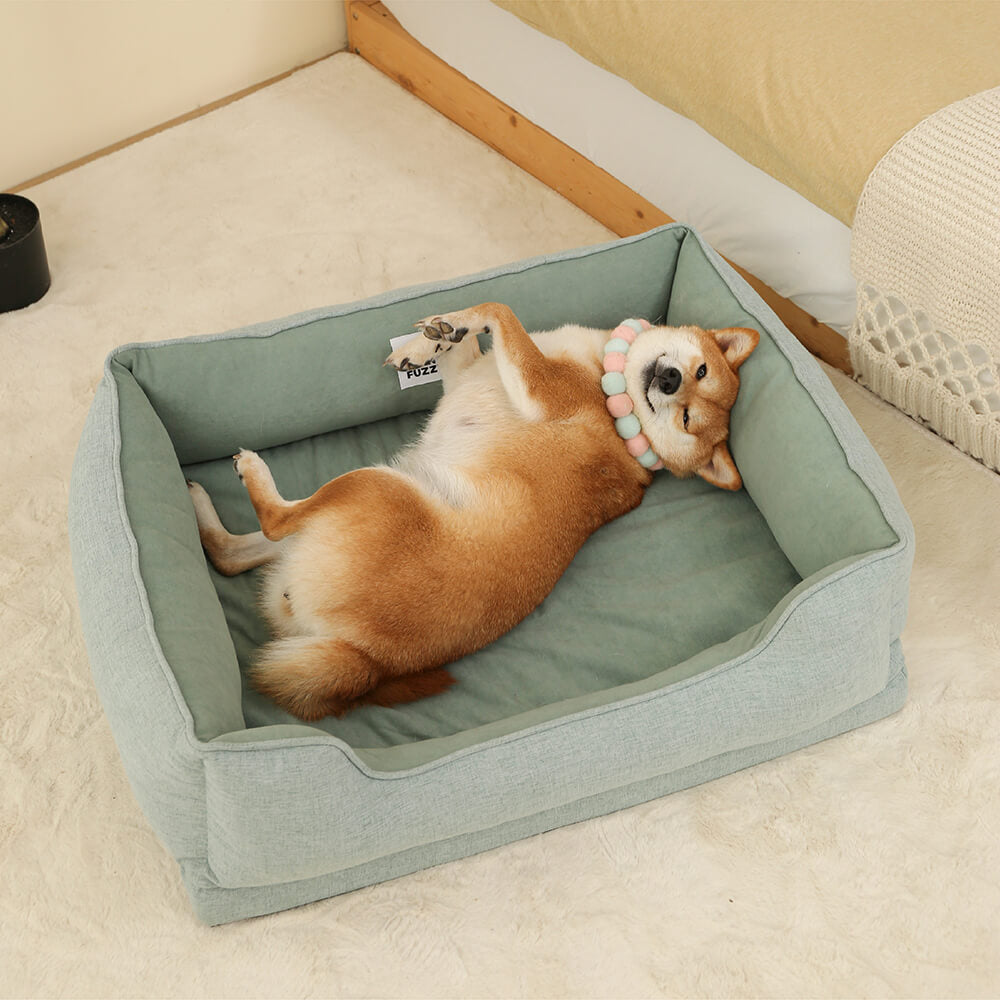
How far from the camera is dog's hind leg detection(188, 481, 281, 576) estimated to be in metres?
2.28

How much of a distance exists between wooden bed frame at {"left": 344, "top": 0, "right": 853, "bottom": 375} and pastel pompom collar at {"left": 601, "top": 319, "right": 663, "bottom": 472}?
0.71m

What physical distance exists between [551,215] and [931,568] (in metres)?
1.56

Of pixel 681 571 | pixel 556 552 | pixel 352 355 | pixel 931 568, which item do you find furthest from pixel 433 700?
pixel 931 568

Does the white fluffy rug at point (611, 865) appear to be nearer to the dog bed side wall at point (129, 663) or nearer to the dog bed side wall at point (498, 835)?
the dog bed side wall at point (498, 835)

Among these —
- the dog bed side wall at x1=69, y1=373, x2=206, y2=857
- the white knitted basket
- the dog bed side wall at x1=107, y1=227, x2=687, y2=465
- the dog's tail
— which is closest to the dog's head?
the dog bed side wall at x1=107, y1=227, x2=687, y2=465

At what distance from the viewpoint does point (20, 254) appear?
113 inches

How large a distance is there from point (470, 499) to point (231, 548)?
536 millimetres

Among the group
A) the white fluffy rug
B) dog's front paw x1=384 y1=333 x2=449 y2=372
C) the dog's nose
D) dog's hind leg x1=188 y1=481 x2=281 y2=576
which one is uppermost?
the dog's nose

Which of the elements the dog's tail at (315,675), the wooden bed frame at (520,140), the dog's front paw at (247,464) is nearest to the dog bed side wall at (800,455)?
the wooden bed frame at (520,140)

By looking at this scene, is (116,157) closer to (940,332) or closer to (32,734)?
(32,734)

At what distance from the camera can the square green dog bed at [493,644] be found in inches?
69.7

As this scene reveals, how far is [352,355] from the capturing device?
7.93ft

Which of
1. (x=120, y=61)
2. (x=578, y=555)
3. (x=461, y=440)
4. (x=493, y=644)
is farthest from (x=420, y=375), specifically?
(x=120, y=61)

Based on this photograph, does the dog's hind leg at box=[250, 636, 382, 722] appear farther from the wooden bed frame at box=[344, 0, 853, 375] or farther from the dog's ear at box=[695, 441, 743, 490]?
the wooden bed frame at box=[344, 0, 853, 375]
